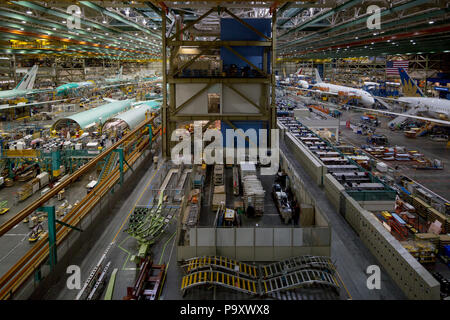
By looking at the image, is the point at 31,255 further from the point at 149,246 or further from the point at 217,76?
the point at 217,76

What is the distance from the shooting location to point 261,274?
9797 millimetres

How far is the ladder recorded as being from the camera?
885 centimetres

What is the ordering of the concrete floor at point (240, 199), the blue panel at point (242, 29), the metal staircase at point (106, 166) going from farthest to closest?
the metal staircase at point (106, 166) → the blue panel at point (242, 29) → the concrete floor at point (240, 199)

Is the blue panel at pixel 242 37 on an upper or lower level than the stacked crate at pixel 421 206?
upper

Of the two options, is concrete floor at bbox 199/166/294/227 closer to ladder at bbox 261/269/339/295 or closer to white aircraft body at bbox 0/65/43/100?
ladder at bbox 261/269/339/295

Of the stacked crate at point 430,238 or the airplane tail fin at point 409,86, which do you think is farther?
the airplane tail fin at point 409,86

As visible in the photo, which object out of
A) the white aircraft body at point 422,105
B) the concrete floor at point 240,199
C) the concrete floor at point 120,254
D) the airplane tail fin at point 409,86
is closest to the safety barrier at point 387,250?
the concrete floor at point 240,199

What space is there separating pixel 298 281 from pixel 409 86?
4446 cm

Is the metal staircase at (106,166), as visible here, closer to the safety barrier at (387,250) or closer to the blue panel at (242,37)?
the blue panel at (242,37)

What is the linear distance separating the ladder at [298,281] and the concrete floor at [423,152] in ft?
47.6

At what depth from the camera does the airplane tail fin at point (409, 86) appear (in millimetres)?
42938

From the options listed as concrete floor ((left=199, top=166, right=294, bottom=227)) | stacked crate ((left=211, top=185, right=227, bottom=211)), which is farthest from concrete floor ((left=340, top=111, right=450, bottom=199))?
stacked crate ((left=211, top=185, right=227, bottom=211))

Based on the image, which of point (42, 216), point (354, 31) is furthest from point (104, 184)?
point (354, 31)

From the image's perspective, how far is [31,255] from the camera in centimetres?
911
